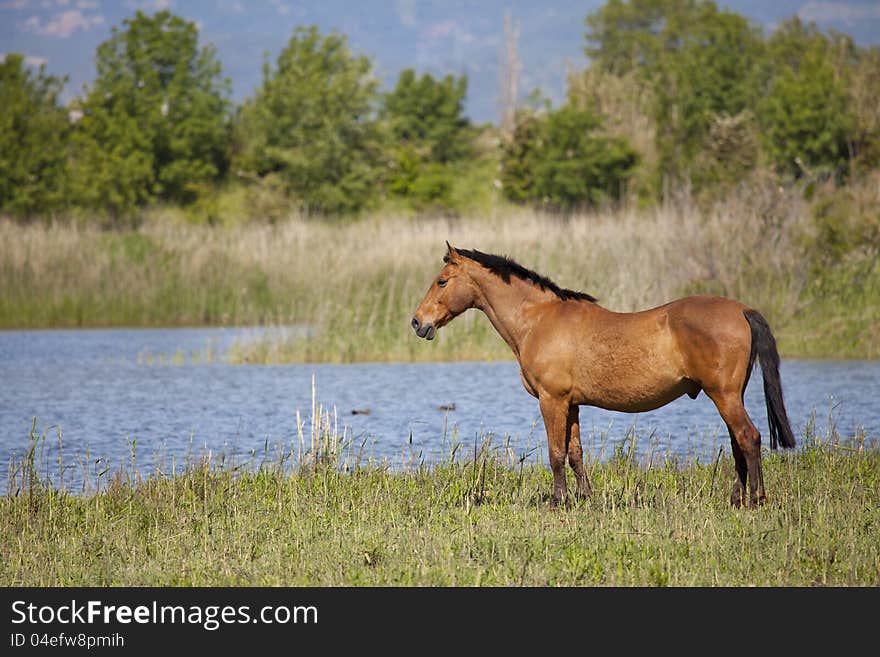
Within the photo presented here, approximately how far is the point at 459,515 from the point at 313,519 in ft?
3.29

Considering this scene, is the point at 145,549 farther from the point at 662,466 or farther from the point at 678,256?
the point at 678,256

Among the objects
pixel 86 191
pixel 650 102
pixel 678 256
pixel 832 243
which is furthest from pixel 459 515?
pixel 650 102

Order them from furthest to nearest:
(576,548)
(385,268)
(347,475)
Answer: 1. (385,268)
2. (347,475)
3. (576,548)

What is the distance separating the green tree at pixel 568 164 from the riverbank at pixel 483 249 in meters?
13.9

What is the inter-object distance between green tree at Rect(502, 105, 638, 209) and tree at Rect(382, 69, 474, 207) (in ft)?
8.62

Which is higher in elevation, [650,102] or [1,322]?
[650,102]

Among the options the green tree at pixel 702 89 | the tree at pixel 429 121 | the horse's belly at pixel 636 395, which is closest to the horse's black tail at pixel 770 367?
the horse's belly at pixel 636 395

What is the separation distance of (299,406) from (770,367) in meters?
8.38

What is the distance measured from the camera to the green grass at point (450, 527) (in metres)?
6.99

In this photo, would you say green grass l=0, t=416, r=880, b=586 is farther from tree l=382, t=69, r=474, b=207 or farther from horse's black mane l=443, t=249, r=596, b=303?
tree l=382, t=69, r=474, b=207

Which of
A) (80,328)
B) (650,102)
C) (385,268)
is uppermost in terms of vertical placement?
(650,102)

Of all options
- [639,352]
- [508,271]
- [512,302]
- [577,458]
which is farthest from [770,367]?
[508,271]

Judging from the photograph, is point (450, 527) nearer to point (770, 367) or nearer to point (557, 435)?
point (557, 435)
